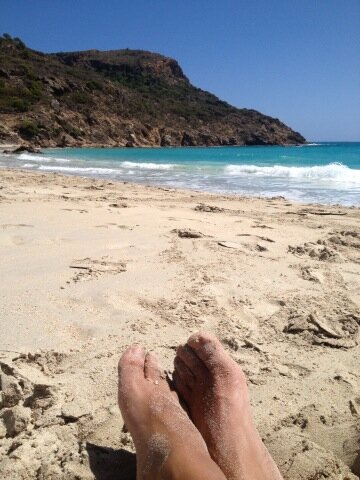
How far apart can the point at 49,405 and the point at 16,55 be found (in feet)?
180

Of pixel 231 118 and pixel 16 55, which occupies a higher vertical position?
pixel 16 55

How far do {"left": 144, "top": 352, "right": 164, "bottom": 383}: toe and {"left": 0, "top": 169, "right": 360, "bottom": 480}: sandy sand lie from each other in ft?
0.47

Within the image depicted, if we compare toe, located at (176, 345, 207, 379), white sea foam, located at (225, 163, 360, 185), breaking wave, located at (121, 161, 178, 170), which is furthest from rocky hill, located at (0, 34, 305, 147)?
toe, located at (176, 345, 207, 379)

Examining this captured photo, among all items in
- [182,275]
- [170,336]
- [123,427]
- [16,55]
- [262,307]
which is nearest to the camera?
[123,427]

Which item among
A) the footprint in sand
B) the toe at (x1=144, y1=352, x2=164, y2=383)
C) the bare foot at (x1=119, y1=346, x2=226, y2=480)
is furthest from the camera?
the footprint in sand

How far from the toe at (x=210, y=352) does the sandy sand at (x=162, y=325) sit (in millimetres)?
145

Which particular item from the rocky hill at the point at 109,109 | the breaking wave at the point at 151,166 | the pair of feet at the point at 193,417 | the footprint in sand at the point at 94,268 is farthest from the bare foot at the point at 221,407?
the rocky hill at the point at 109,109

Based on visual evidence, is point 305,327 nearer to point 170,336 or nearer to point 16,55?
point 170,336

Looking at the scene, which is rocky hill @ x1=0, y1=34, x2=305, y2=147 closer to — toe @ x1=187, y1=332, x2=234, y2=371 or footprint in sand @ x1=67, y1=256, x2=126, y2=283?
footprint in sand @ x1=67, y1=256, x2=126, y2=283

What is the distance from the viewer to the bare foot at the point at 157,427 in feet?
3.36

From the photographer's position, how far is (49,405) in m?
1.33

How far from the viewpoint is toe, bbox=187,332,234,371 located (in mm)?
1512

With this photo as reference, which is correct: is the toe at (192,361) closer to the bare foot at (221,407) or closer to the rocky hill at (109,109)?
the bare foot at (221,407)

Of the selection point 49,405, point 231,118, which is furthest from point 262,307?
point 231,118
